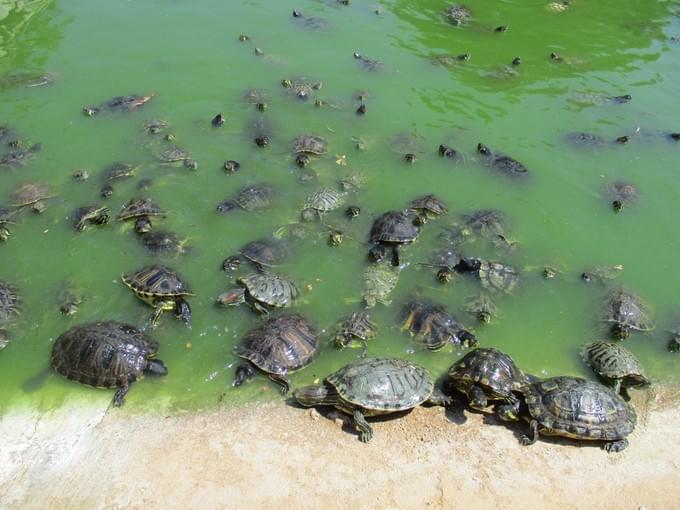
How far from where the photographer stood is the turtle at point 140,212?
39.7 feet

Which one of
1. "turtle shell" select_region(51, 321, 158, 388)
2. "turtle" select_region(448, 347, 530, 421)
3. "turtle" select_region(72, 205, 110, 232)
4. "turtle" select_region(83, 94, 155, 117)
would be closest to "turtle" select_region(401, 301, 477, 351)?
"turtle" select_region(448, 347, 530, 421)

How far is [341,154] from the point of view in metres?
14.8

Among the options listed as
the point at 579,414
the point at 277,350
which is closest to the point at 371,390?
the point at 277,350

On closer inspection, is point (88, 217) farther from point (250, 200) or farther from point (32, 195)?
point (250, 200)

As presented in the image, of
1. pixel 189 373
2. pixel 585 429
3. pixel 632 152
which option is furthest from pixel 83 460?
pixel 632 152

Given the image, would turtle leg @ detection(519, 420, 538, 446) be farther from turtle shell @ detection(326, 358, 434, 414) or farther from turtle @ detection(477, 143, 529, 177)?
turtle @ detection(477, 143, 529, 177)

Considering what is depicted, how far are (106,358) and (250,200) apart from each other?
5.16 m

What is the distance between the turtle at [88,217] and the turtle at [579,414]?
9.44 m

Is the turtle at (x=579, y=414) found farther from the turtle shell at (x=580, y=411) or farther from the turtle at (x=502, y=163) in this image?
the turtle at (x=502, y=163)

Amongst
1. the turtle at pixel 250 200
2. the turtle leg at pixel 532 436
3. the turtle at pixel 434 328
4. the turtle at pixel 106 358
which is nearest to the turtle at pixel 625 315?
the turtle at pixel 434 328

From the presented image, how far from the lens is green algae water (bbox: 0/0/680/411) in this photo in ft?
34.4

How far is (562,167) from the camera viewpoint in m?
15.0

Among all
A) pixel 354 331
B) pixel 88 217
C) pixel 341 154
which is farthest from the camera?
pixel 341 154

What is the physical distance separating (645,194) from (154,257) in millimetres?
12277
